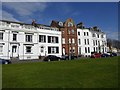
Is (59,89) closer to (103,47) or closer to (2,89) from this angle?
(2,89)

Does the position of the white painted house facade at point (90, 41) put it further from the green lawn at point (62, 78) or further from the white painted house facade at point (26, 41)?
the green lawn at point (62, 78)

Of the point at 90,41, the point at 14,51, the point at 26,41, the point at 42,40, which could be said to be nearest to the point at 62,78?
the point at 14,51

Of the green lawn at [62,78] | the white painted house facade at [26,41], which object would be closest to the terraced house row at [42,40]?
the white painted house facade at [26,41]

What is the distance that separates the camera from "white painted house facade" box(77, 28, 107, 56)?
7388 cm

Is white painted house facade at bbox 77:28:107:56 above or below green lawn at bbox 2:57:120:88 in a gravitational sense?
above

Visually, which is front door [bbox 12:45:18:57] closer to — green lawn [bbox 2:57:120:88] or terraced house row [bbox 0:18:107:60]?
terraced house row [bbox 0:18:107:60]

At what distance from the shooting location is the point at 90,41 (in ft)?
261

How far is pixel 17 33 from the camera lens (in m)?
48.0

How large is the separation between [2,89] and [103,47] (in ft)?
Answer: 272

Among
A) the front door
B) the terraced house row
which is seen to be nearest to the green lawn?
the terraced house row

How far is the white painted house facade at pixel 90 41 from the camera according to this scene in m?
73.9

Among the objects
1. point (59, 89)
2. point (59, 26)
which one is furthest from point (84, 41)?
point (59, 89)

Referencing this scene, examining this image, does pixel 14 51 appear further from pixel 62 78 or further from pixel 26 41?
pixel 62 78

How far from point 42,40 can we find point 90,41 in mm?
31242
